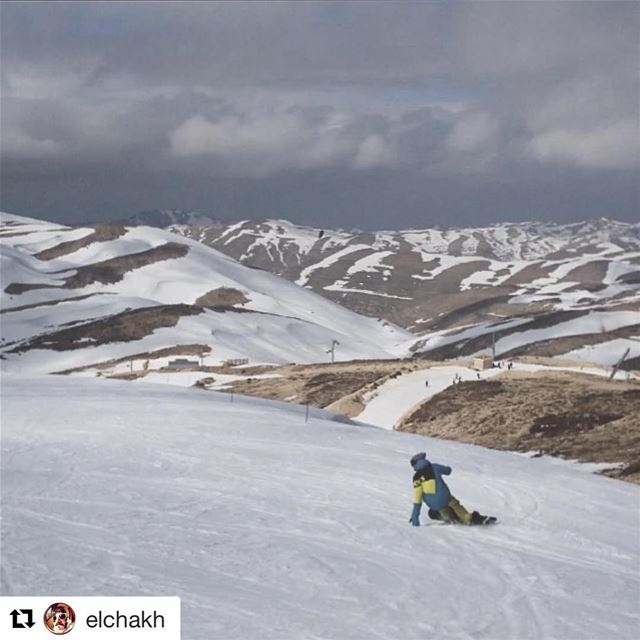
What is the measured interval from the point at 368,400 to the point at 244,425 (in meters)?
38.3

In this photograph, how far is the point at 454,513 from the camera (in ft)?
62.4

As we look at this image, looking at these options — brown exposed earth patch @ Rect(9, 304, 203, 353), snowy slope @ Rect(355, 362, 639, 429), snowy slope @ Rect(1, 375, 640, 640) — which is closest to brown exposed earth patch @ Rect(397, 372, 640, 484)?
snowy slope @ Rect(355, 362, 639, 429)

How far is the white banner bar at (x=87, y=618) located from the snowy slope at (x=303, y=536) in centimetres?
71

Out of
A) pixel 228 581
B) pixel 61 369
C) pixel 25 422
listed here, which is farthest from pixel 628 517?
pixel 61 369

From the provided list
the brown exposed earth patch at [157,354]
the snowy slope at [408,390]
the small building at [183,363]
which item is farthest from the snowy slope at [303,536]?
the brown exposed earth patch at [157,354]

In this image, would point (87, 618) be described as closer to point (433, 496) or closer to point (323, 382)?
point (433, 496)

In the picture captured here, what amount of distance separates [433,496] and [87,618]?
9.21 meters

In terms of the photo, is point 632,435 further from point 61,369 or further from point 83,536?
point 61,369

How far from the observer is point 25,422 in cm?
3045

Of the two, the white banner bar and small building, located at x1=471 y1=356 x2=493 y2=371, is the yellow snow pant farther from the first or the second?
small building, located at x1=471 y1=356 x2=493 y2=371

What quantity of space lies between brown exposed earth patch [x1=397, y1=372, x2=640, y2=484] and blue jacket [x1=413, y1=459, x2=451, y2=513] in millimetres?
26522

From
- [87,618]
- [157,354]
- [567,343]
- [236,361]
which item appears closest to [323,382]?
[236,361]

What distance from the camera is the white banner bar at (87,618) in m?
10.7

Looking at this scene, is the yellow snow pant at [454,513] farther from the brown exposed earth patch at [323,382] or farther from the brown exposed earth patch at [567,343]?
the brown exposed earth patch at [567,343]
